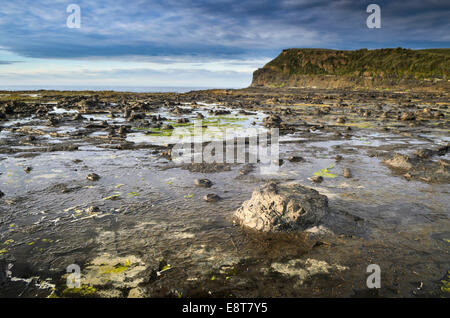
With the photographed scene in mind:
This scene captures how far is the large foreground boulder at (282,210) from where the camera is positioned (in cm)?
575

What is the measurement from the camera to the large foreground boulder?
18.9 feet

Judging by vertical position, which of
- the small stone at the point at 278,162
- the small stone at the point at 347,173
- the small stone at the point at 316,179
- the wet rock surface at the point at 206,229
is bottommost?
the wet rock surface at the point at 206,229

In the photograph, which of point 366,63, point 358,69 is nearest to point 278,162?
point 358,69

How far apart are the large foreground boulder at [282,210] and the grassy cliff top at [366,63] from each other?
7587cm

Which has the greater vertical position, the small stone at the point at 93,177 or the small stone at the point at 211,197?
the small stone at the point at 93,177

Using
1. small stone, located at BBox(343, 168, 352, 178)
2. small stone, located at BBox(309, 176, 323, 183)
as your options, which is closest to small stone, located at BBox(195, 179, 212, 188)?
small stone, located at BBox(309, 176, 323, 183)

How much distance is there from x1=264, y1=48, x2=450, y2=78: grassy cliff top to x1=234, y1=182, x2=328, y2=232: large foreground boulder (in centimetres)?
7587

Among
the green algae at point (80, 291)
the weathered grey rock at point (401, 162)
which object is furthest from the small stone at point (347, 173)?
the green algae at point (80, 291)

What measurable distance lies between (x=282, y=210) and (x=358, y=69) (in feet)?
313

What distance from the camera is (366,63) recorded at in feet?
290

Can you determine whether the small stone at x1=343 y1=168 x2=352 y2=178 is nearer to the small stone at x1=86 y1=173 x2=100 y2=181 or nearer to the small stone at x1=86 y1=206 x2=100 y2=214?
the small stone at x1=86 y1=206 x2=100 y2=214

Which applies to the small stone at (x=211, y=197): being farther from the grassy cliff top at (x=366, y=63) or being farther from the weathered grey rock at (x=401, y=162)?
the grassy cliff top at (x=366, y=63)
